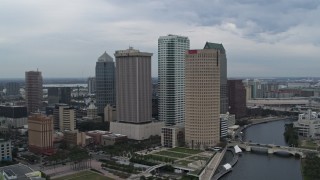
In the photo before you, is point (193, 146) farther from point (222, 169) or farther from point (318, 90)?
point (318, 90)

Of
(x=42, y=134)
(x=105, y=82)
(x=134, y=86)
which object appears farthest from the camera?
(x=105, y=82)

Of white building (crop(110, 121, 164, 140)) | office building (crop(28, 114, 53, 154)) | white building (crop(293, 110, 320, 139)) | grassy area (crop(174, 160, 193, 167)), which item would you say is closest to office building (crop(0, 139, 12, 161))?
office building (crop(28, 114, 53, 154))

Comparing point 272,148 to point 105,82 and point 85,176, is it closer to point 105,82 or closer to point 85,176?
point 85,176

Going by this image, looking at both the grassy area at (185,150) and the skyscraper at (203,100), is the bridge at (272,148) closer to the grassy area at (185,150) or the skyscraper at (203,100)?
the skyscraper at (203,100)

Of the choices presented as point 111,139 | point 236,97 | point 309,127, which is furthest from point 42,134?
point 236,97

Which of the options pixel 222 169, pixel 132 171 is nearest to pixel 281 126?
pixel 222 169

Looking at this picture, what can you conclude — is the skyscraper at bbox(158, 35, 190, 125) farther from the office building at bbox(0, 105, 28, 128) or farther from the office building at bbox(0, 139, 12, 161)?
the office building at bbox(0, 139, 12, 161)
